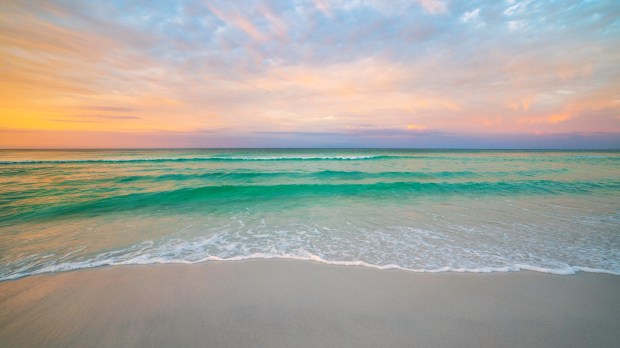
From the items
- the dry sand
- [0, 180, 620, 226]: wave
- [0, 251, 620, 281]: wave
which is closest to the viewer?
the dry sand

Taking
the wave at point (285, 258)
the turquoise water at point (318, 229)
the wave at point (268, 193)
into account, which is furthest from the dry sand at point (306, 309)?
the wave at point (268, 193)

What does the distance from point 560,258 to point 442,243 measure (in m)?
1.93

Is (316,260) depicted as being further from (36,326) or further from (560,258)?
(560,258)

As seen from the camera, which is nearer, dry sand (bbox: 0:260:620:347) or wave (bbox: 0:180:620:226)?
dry sand (bbox: 0:260:620:347)

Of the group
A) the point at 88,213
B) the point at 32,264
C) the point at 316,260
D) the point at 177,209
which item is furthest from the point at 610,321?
the point at 88,213

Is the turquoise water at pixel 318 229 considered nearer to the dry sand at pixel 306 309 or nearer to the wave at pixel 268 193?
the wave at pixel 268 193

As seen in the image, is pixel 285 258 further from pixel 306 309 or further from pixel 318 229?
pixel 318 229

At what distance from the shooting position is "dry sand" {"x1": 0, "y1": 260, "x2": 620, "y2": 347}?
2.57m

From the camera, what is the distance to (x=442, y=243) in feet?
17.4

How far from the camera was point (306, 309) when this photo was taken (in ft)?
10.0

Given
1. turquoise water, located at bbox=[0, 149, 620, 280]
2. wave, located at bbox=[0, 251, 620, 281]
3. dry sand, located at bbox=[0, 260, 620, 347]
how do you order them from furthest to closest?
turquoise water, located at bbox=[0, 149, 620, 280], wave, located at bbox=[0, 251, 620, 281], dry sand, located at bbox=[0, 260, 620, 347]

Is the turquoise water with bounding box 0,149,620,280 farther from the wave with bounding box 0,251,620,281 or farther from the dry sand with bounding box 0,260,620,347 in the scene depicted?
the dry sand with bounding box 0,260,620,347

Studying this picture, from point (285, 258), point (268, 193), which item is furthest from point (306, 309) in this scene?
point (268, 193)

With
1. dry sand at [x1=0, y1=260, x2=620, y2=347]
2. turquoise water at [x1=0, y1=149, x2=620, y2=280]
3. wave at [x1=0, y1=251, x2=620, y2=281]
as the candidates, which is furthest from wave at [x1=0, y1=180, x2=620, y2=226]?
dry sand at [x1=0, y1=260, x2=620, y2=347]
